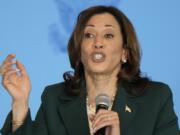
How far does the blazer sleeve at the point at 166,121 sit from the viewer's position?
4.93 feet

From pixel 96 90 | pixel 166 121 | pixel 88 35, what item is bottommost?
pixel 166 121

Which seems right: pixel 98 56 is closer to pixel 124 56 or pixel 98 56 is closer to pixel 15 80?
pixel 124 56

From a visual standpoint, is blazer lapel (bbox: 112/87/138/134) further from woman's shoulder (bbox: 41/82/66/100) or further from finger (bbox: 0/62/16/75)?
finger (bbox: 0/62/16/75)

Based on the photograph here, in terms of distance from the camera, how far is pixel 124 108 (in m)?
1.55

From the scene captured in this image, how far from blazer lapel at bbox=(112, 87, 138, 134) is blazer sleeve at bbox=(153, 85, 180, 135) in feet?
0.32

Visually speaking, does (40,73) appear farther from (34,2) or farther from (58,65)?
(34,2)

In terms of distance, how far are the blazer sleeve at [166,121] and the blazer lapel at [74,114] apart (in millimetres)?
262

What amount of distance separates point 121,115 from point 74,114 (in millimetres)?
183

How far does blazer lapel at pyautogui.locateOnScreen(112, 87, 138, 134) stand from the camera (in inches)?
59.7

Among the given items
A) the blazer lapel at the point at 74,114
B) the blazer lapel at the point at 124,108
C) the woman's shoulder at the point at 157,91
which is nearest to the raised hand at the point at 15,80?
the blazer lapel at the point at 74,114

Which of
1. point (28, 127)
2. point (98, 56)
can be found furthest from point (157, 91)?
point (28, 127)

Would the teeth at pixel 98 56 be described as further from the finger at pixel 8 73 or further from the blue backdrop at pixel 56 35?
the blue backdrop at pixel 56 35

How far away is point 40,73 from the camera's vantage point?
6.66ft

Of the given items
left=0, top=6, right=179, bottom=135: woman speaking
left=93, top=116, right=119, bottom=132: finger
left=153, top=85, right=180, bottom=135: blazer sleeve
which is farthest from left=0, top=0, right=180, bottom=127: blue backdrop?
left=93, top=116, right=119, bottom=132: finger
